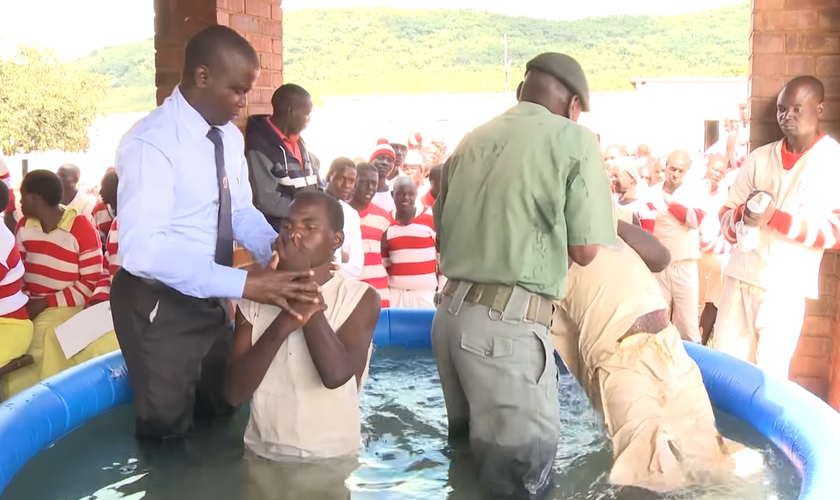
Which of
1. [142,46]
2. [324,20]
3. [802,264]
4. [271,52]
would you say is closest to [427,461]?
[802,264]

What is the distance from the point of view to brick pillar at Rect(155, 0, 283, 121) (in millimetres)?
4891

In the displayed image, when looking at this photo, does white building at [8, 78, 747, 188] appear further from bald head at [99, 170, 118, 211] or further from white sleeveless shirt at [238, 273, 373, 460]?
white sleeveless shirt at [238, 273, 373, 460]

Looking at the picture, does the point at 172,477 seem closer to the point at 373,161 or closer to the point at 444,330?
the point at 444,330

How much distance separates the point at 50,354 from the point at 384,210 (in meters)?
2.65

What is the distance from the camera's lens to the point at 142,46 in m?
72.1

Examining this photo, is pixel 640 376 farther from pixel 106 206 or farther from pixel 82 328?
pixel 106 206

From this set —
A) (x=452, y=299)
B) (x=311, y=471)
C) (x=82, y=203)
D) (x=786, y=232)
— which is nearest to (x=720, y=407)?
(x=786, y=232)

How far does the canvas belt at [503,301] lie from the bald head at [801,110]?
2331mm

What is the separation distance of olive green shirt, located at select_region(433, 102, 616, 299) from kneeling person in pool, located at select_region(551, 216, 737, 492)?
1.42ft

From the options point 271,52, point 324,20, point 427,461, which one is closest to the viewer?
point 427,461

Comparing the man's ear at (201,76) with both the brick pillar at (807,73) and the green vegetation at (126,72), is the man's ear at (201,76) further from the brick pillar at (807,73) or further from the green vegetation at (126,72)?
the green vegetation at (126,72)

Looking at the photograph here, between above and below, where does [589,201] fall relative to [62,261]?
above

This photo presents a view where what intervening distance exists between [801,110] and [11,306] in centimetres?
431

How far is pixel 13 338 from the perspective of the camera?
4.38 metres
